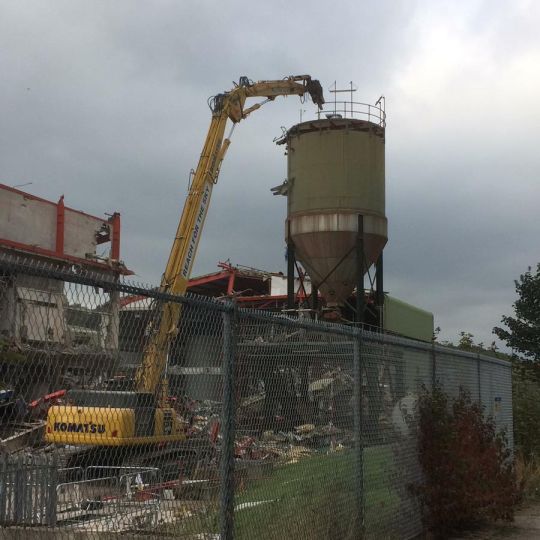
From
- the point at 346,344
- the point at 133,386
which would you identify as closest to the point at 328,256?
the point at 346,344

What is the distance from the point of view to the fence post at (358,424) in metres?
6.66

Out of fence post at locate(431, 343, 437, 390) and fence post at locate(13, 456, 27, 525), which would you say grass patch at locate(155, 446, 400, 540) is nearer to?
fence post at locate(13, 456, 27, 525)

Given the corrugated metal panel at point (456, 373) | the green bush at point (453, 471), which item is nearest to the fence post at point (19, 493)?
the green bush at point (453, 471)

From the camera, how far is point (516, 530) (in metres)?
9.04

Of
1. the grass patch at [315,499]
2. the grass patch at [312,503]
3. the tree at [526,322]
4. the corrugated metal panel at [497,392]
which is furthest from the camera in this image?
the tree at [526,322]

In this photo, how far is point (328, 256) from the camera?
19.6m

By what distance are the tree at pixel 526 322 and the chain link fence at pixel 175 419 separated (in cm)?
2158

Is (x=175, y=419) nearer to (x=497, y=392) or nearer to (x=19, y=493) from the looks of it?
(x=19, y=493)

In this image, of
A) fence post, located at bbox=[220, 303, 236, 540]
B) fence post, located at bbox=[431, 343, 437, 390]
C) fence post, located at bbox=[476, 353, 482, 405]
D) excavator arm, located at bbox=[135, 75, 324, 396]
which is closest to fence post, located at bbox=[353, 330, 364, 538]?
fence post, located at bbox=[431, 343, 437, 390]

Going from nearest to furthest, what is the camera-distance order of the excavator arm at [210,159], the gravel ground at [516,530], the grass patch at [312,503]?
the grass patch at [312,503] → the gravel ground at [516,530] → the excavator arm at [210,159]

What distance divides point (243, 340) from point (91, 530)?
1.59 metres

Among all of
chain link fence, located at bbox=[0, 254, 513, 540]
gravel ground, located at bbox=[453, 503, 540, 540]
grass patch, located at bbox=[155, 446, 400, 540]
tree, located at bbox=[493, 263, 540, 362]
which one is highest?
tree, located at bbox=[493, 263, 540, 362]

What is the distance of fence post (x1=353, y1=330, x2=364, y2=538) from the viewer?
666 centimetres

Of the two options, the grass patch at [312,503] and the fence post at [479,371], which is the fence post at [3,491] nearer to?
the grass patch at [312,503]
